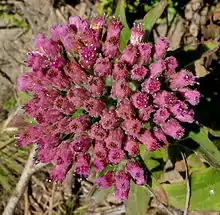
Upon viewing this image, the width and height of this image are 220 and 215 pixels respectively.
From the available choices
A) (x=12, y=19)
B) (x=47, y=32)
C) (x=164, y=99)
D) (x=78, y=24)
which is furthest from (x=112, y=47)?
(x=12, y=19)

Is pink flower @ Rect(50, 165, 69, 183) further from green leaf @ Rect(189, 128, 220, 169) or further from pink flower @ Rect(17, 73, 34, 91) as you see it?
green leaf @ Rect(189, 128, 220, 169)

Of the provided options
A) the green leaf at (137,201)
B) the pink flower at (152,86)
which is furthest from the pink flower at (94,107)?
the green leaf at (137,201)

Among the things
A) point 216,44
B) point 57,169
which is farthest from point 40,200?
point 216,44

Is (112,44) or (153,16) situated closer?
(112,44)

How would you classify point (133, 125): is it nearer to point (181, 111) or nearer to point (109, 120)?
point (109, 120)

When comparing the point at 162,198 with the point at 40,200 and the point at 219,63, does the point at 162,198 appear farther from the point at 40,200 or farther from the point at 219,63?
the point at 40,200
